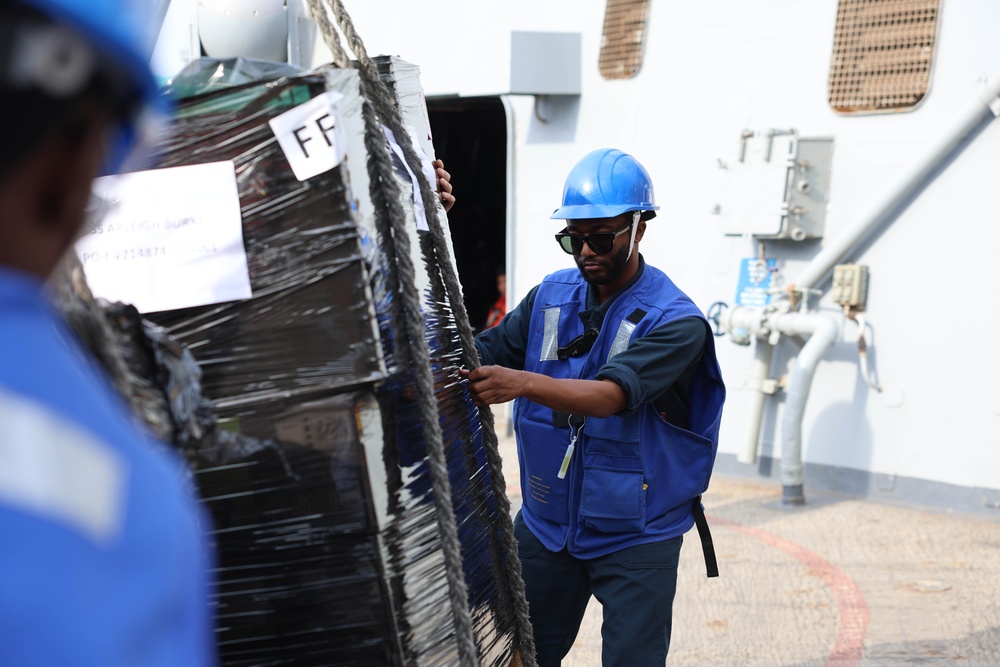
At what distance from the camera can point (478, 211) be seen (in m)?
14.1

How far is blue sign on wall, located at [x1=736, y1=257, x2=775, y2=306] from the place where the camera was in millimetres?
7352

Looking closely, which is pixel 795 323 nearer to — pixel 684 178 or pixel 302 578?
pixel 684 178

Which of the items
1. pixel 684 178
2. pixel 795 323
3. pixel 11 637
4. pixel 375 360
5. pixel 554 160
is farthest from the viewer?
pixel 554 160

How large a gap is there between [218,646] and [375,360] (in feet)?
2.01

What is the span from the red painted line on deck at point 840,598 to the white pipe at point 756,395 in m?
0.83

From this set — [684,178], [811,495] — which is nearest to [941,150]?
[684,178]

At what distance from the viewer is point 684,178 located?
7.78 meters

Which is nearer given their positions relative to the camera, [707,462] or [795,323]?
[707,462]

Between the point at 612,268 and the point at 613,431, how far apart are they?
51 centimetres

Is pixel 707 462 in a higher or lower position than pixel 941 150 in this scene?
lower

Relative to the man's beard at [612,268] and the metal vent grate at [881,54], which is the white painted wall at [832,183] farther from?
the man's beard at [612,268]

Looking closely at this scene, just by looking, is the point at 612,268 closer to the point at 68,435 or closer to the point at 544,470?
the point at 544,470

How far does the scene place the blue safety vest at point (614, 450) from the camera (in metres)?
3.08

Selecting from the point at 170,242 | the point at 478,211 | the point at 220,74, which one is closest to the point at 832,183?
the point at 220,74
